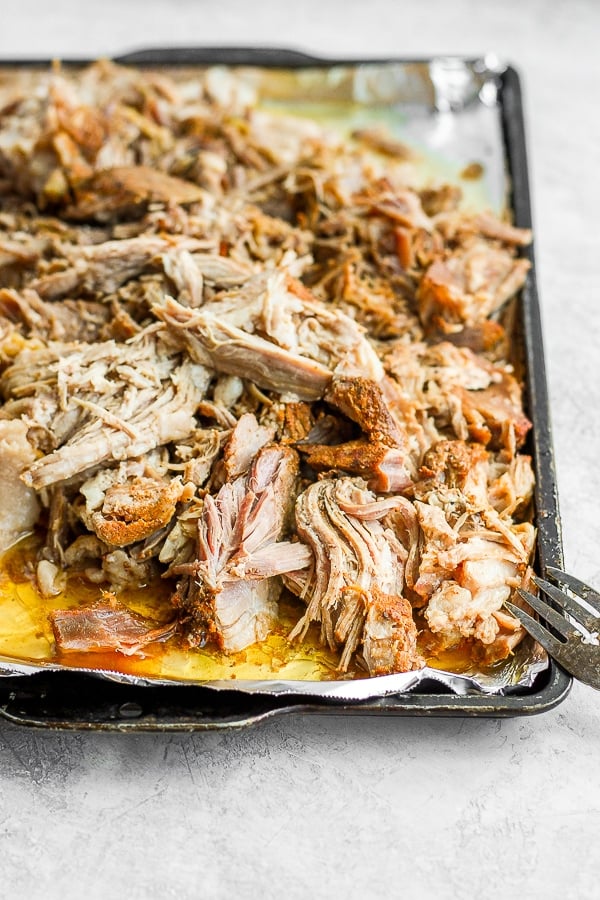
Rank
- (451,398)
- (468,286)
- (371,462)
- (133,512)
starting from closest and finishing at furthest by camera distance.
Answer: (133,512) → (371,462) → (451,398) → (468,286)

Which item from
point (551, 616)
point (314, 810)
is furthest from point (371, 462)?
point (314, 810)

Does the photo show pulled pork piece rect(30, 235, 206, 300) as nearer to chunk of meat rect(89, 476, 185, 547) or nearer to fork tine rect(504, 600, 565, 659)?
chunk of meat rect(89, 476, 185, 547)

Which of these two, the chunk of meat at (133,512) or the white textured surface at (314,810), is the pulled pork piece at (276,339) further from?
the white textured surface at (314,810)

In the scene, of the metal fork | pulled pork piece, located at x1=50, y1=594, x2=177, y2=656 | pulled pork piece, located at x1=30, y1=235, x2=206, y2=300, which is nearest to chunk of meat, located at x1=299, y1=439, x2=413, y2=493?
the metal fork

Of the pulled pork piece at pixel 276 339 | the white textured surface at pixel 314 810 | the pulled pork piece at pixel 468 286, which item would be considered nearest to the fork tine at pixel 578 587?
the white textured surface at pixel 314 810

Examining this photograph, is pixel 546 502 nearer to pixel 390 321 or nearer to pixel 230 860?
pixel 390 321

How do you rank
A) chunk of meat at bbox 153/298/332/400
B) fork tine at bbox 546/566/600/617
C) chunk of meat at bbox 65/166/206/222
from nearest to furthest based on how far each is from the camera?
1. fork tine at bbox 546/566/600/617
2. chunk of meat at bbox 153/298/332/400
3. chunk of meat at bbox 65/166/206/222

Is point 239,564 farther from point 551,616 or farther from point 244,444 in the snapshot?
point 551,616

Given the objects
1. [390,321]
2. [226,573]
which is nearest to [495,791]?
[226,573]
